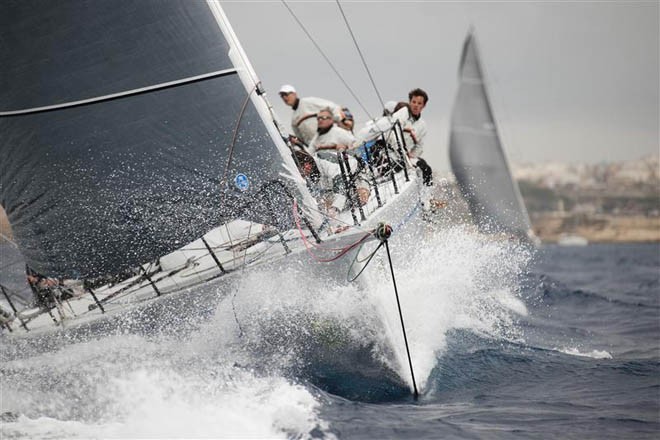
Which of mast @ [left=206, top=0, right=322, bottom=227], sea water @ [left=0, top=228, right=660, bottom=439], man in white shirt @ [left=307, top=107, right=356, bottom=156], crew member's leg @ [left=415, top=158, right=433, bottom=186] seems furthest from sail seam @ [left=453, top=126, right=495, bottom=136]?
mast @ [left=206, top=0, right=322, bottom=227]

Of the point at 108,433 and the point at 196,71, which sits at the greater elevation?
the point at 196,71

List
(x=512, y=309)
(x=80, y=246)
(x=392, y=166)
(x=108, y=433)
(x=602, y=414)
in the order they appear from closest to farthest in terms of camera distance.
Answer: (x=108, y=433), (x=602, y=414), (x=80, y=246), (x=392, y=166), (x=512, y=309)

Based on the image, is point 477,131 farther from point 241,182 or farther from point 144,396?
point 144,396

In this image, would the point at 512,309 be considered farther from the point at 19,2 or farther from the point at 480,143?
the point at 480,143

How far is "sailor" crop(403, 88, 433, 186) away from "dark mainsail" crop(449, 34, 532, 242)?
11.5 meters

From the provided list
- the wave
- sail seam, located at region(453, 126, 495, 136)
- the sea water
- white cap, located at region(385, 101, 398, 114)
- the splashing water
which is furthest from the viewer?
sail seam, located at region(453, 126, 495, 136)

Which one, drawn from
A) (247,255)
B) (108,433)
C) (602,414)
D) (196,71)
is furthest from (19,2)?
(602,414)

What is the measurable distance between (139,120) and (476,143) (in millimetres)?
15665

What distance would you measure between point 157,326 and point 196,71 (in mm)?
1999

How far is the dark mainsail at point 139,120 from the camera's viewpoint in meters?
6.20

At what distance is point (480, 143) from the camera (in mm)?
21062

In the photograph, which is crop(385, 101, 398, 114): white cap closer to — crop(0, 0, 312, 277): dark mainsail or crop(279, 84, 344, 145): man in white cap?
crop(279, 84, 344, 145): man in white cap

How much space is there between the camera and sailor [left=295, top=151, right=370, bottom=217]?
6660 mm

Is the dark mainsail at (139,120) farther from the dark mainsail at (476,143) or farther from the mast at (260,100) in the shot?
the dark mainsail at (476,143)
